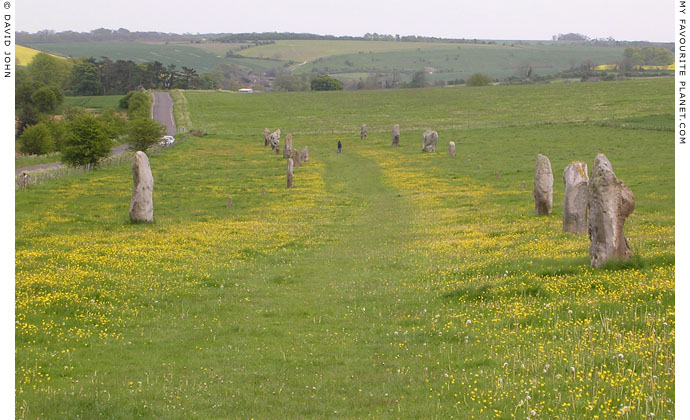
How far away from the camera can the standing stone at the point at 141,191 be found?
98.0 feet

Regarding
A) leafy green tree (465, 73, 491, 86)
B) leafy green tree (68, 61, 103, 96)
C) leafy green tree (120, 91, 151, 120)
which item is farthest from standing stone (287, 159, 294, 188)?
leafy green tree (68, 61, 103, 96)

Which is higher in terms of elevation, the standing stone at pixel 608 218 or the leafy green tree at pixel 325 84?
the leafy green tree at pixel 325 84

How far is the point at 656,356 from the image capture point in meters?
10.7

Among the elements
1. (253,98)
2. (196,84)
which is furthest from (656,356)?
(196,84)

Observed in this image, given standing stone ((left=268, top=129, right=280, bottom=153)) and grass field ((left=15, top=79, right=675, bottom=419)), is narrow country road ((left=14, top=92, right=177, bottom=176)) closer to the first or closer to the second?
standing stone ((left=268, top=129, right=280, bottom=153))

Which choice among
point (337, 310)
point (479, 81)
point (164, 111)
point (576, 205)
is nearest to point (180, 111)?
point (164, 111)

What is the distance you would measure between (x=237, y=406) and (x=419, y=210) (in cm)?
2646

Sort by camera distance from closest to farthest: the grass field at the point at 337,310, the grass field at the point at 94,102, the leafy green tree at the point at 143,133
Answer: the grass field at the point at 337,310 < the leafy green tree at the point at 143,133 < the grass field at the point at 94,102

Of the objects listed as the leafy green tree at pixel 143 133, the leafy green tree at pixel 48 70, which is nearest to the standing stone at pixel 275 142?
the leafy green tree at pixel 143 133

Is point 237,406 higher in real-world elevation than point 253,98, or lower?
lower

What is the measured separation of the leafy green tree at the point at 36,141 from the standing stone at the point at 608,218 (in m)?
82.9

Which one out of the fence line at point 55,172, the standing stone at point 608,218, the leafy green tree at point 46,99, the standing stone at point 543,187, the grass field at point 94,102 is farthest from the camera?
the grass field at point 94,102

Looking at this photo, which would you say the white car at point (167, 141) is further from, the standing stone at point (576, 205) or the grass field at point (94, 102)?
the standing stone at point (576, 205)

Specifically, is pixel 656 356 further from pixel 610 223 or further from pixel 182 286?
pixel 182 286
